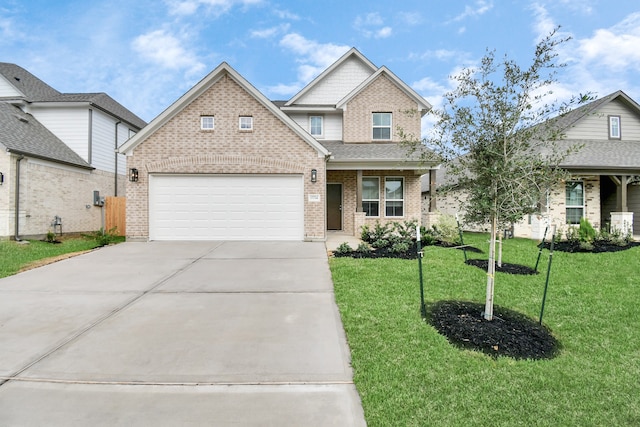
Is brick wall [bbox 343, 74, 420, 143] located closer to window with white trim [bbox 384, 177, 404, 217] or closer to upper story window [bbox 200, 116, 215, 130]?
window with white trim [bbox 384, 177, 404, 217]

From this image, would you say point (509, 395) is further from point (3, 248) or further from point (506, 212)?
point (3, 248)

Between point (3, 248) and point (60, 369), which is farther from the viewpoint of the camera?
point (3, 248)

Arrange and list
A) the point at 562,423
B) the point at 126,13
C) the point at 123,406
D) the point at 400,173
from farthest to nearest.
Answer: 1. the point at 400,173
2. the point at 126,13
3. the point at 123,406
4. the point at 562,423

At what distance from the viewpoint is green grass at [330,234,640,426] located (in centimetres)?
245

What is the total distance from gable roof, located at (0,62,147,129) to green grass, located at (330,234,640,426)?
17.8 meters

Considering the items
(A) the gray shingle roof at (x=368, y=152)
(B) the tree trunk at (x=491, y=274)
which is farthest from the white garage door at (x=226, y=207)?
(B) the tree trunk at (x=491, y=274)

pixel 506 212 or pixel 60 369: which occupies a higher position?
pixel 506 212

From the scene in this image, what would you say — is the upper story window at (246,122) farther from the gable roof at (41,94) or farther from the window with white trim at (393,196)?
the gable roof at (41,94)

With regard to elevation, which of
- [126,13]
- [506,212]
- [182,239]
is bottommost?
[182,239]

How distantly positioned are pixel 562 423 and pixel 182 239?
35.9 feet

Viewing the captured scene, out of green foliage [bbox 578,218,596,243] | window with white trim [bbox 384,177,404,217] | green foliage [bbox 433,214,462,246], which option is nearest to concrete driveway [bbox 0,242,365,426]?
green foliage [bbox 433,214,462,246]

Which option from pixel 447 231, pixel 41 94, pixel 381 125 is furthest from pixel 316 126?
pixel 41 94

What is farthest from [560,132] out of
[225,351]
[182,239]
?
[182,239]

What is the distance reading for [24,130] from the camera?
13.6m
